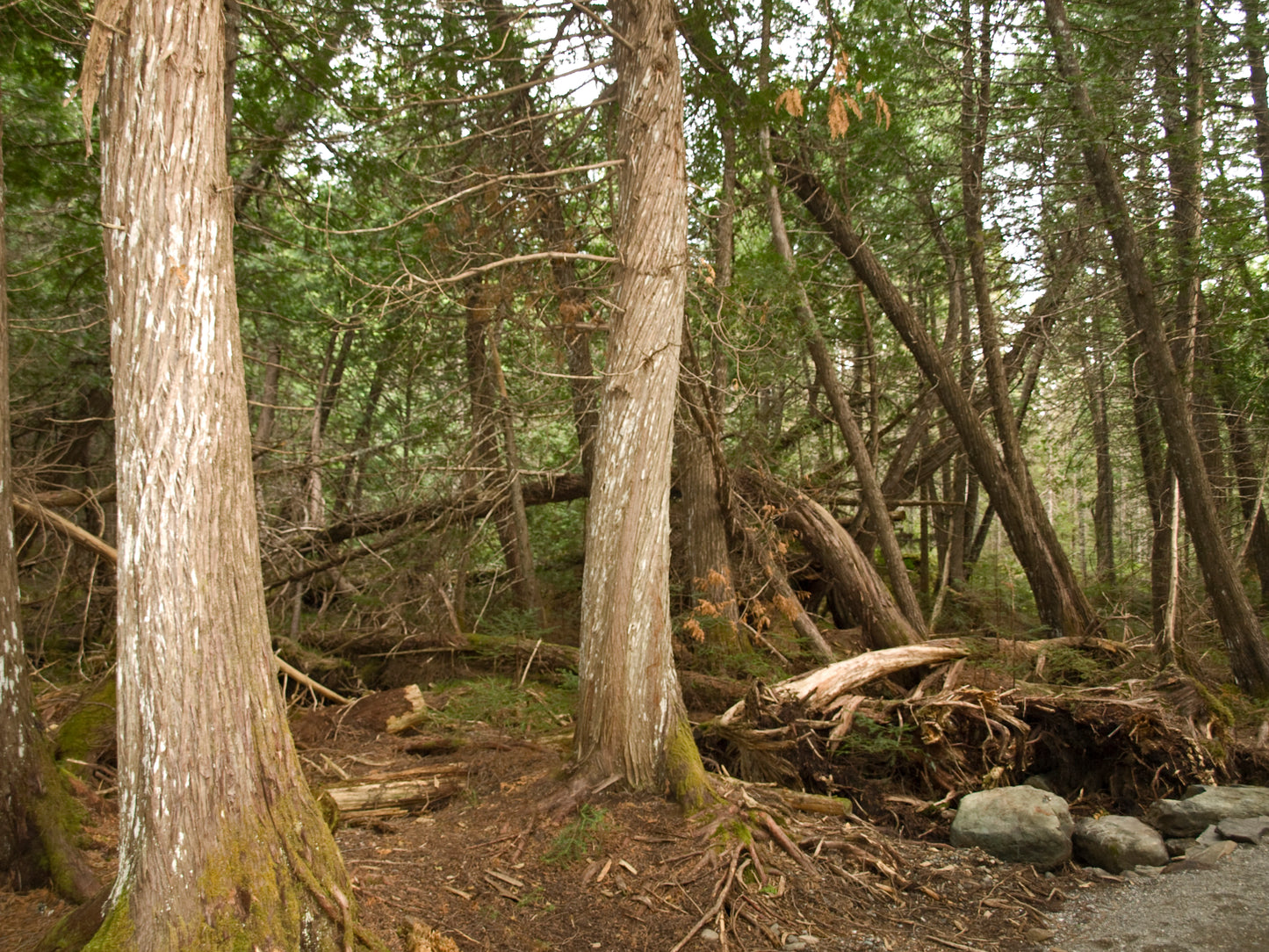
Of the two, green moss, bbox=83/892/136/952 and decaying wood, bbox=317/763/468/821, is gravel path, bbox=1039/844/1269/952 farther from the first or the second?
green moss, bbox=83/892/136/952

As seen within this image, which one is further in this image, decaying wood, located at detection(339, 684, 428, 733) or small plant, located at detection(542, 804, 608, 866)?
decaying wood, located at detection(339, 684, 428, 733)

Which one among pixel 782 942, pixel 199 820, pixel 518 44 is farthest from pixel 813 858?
pixel 518 44

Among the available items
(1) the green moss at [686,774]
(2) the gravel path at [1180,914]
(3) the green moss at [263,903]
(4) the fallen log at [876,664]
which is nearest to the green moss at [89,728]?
(3) the green moss at [263,903]

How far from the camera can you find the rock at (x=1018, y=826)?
5.57m

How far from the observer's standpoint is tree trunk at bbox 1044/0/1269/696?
8.75 meters

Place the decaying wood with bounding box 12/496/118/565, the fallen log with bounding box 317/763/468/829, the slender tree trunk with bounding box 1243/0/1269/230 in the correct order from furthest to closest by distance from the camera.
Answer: the slender tree trunk with bounding box 1243/0/1269/230
the decaying wood with bounding box 12/496/118/565
the fallen log with bounding box 317/763/468/829

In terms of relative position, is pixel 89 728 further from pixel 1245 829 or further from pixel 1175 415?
pixel 1175 415

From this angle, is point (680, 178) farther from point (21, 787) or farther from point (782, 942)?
point (21, 787)

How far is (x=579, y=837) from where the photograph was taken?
16.6 feet

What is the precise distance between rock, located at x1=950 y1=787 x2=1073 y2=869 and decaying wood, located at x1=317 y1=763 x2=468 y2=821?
3725mm

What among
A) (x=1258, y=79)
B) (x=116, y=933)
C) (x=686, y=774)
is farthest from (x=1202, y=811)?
(x=1258, y=79)

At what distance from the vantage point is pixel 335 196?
400 inches

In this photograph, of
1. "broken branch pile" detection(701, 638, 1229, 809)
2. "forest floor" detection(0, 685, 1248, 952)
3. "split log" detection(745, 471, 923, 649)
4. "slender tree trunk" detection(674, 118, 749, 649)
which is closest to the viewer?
"forest floor" detection(0, 685, 1248, 952)

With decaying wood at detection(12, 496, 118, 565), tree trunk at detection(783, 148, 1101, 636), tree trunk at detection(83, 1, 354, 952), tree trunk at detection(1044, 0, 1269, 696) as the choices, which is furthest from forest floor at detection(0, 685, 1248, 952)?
tree trunk at detection(783, 148, 1101, 636)
